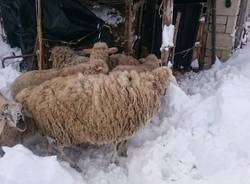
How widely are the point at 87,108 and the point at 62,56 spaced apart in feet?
7.01

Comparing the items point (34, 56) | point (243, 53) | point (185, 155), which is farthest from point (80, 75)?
point (243, 53)

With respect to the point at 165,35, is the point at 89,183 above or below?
below

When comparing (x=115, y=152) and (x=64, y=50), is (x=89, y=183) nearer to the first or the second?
(x=115, y=152)

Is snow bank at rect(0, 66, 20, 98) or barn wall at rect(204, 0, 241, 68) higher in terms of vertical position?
barn wall at rect(204, 0, 241, 68)

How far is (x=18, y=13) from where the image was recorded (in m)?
6.80

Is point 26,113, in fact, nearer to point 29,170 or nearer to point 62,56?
point 29,170

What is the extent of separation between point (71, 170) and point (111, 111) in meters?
0.82

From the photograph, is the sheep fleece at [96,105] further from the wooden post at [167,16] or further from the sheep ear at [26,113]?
the wooden post at [167,16]

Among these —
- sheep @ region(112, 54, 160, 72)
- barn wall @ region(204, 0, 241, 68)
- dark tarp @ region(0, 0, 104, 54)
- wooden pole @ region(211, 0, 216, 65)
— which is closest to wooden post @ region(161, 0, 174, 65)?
sheep @ region(112, 54, 160, 72)

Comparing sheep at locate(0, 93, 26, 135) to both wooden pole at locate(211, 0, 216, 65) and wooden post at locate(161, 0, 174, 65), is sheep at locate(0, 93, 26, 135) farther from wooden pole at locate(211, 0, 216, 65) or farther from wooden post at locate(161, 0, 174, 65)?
wooden pole at locate(211, 0, 216, 65)

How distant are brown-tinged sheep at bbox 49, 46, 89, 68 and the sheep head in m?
1.82

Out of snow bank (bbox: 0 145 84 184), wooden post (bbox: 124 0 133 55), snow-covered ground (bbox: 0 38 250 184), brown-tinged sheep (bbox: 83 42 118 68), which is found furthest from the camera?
wooden post (bbox: 124 0 133 55)

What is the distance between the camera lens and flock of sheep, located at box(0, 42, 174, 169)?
424 centimetres

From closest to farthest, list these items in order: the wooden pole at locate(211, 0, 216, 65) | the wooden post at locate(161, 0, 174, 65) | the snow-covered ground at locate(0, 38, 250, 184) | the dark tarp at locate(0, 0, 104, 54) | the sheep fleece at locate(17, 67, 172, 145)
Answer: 1. the snow-covered ground at locate(0, 38, 250, 184)
2. the sheep fleece at locate(17, 67, 172, 145)
3. the wooden post at locate(161, 0, 174, 65)
4. the dark tarp at locate(0, 0, 104, 54)
5. the wooden pole at locate(211, 0, 216, 65)
